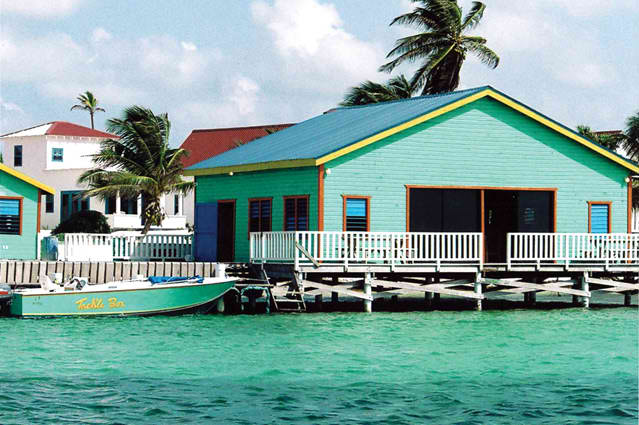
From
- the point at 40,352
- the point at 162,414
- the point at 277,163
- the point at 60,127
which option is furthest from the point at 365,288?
the point at 60,127

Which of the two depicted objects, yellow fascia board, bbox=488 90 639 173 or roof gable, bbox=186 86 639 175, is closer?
roof gable, bbox=186 86 639 175

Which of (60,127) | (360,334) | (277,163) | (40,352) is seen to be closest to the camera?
(40,352)

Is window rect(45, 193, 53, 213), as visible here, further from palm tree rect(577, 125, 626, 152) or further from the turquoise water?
the turquoise water

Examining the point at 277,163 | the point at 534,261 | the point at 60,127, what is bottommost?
the point at 534,261

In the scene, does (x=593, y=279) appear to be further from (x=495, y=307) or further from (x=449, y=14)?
(x=449, y=14)

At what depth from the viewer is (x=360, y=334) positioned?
27.3 meters

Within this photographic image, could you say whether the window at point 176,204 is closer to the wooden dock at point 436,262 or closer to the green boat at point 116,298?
the wooden dock at point 436,262

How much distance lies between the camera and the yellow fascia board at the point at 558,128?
34500 millimetres

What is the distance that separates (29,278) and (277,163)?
7658mm

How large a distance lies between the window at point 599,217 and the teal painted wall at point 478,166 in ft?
0.53

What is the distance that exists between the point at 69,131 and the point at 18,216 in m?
37.3

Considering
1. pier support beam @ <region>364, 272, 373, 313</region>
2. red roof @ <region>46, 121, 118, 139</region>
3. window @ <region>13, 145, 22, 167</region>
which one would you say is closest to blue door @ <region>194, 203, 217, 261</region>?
pier support beam @ <region>364, 272, 373, 313</region>

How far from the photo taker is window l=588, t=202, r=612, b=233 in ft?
117

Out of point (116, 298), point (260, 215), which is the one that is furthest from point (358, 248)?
point (116, 298)
